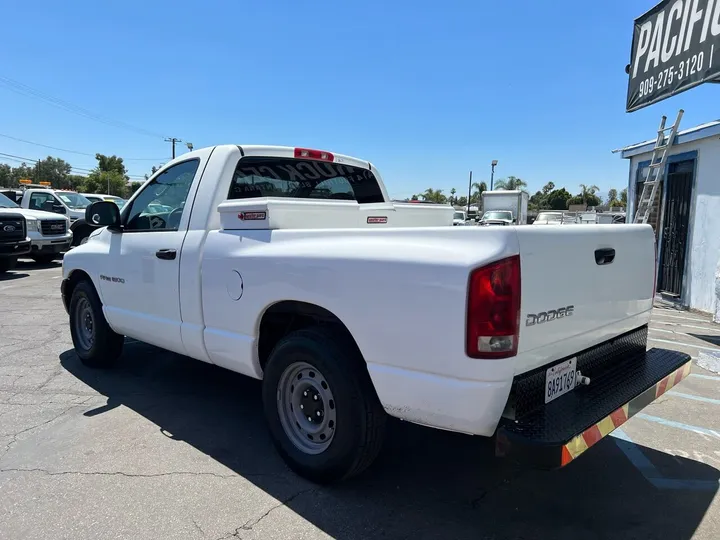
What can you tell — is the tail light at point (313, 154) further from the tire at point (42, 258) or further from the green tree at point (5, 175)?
the green tree at point (5, 175)

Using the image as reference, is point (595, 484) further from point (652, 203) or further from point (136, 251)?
point (652, 203)

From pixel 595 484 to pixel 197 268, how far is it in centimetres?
297

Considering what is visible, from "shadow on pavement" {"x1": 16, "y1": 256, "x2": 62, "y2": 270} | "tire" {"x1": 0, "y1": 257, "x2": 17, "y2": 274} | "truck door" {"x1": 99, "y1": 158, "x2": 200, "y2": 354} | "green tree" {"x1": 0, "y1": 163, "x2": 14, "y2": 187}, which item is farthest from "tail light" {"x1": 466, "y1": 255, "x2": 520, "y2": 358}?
"green tree" {"x1": 0, "y1": 163, "x2": 14, "y2": 187}

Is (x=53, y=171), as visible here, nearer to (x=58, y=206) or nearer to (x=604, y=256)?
(x=58, y=206)

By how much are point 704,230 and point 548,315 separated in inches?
324

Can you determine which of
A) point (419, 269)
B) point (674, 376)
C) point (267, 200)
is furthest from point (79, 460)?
point (674, 376)

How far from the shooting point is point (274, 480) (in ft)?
10.4

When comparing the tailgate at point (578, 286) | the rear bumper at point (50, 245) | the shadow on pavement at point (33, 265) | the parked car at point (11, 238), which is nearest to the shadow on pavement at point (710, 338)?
the tailgate at point (578, 286)

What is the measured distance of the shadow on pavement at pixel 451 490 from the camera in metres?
2.72

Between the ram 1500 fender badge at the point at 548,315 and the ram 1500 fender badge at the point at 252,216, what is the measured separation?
1.78m

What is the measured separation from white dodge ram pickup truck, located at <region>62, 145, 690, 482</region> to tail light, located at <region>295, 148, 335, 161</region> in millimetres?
23

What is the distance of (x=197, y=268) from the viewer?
3691 mm

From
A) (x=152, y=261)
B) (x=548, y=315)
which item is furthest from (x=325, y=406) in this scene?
(x=152, y=261)

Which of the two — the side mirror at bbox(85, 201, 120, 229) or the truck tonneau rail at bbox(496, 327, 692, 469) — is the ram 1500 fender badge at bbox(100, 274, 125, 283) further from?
the truck tonneau rail at bbox(496, 327, 692, 469)
